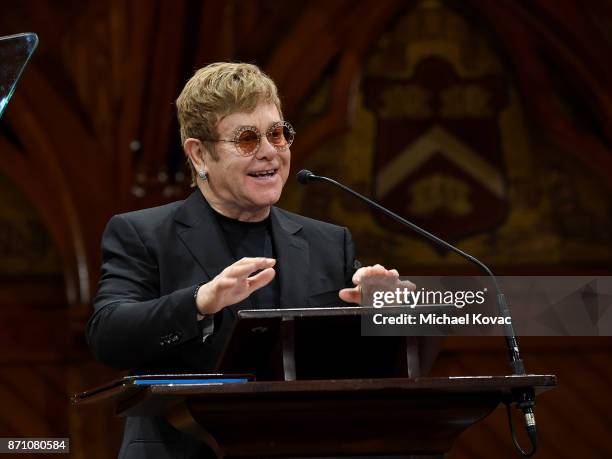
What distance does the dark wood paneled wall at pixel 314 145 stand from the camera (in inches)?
216

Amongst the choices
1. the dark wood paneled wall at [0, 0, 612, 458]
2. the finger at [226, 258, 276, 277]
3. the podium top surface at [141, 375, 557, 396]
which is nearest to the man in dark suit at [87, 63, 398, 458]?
the finger at [226, 258, 276, 277]

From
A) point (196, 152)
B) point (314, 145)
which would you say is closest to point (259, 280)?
point (196, 152)

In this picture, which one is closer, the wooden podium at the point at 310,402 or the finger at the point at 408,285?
the wooden podium at the point at 310,402

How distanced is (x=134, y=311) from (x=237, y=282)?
1.19 feet

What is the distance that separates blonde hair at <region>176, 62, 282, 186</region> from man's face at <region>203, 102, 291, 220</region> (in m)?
0.02

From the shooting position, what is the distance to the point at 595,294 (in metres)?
2.45

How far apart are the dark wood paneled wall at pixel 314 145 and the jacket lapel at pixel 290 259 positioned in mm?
2550

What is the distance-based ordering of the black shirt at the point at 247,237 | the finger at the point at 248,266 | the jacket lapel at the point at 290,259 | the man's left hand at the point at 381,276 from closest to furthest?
the finger at the point at 248,266
the man's left hand at the point at 381,276
the jacket lapel at the point at 290,259
the black shirt at the point at 247,237

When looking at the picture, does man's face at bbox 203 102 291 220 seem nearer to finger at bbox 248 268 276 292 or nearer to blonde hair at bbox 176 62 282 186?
blonde hair at bbox 176 62 282 186

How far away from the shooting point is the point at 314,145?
19.2 feet

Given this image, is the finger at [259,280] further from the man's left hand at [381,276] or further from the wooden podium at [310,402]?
the man's left hand at [381,276]

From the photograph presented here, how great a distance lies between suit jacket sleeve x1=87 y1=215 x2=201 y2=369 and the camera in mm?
2287

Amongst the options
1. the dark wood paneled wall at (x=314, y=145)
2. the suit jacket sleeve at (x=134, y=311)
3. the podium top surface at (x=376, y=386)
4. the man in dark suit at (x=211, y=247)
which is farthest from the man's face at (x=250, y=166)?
the dark wood paneled wall at (x=314, y=145)

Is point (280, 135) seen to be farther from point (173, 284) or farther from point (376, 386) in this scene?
point (376, 386)
